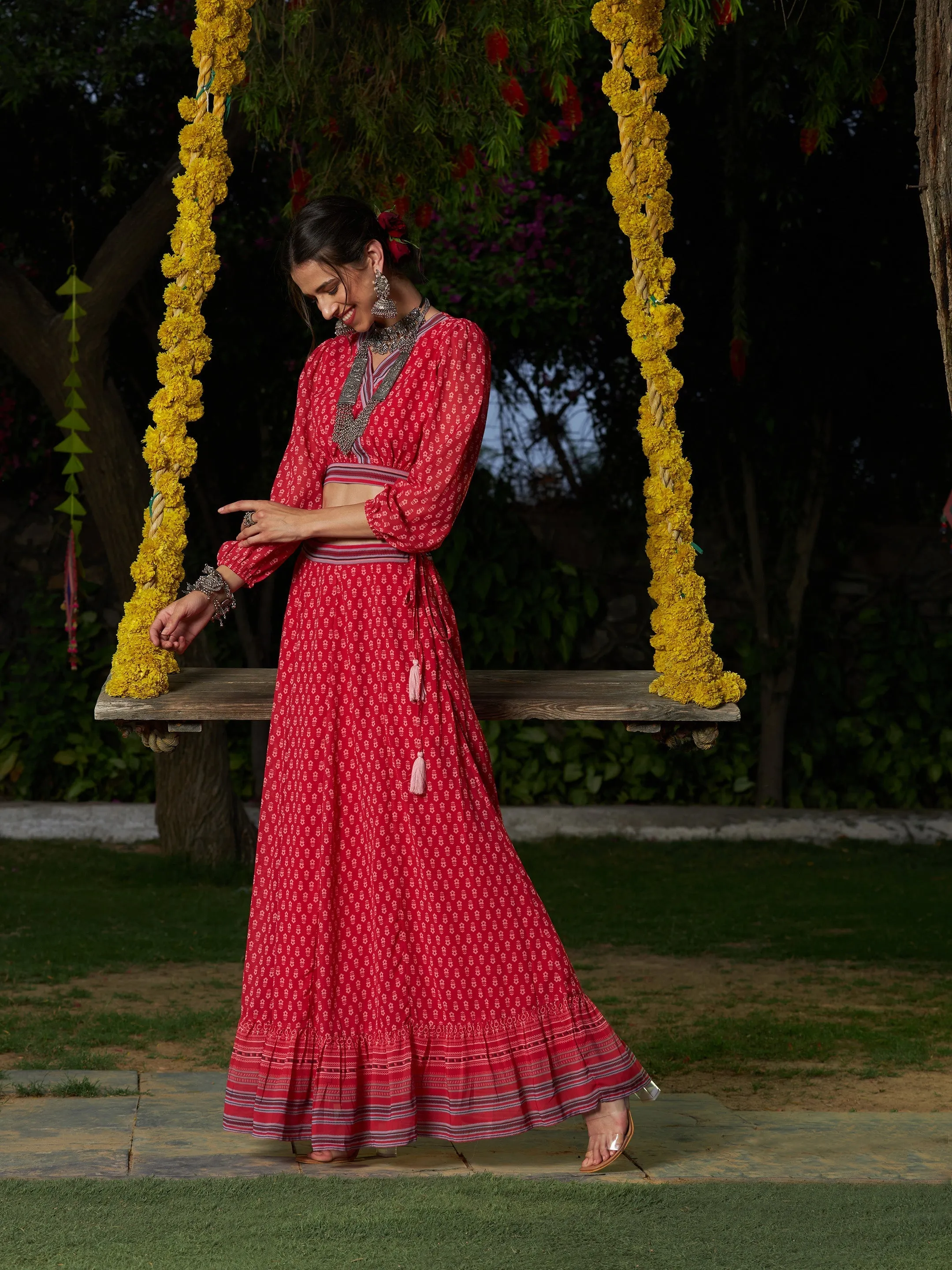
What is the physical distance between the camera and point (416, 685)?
9.61 feet

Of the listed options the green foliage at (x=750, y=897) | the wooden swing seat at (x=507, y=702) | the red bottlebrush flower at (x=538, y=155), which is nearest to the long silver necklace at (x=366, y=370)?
the wooden swing seat at (x=507, y=702)

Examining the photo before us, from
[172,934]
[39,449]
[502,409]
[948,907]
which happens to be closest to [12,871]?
[172,934]

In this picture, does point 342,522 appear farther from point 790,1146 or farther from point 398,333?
point 790,1146

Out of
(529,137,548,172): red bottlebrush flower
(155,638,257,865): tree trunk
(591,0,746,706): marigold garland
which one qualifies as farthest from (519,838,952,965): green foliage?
(591,0,746,706): marigold garland

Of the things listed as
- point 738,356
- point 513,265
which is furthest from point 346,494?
point 513,265

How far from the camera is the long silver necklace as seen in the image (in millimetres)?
3025

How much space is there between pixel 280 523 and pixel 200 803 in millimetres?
4156

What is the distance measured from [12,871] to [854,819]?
3.97 metres

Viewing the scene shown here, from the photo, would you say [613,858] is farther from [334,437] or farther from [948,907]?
[334,437]

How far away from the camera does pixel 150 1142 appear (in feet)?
9.88

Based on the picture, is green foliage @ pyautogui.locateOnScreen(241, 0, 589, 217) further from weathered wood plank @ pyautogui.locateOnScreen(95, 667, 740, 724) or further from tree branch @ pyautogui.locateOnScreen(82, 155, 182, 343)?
weathered wood plank @ pyautogui.locateOnScreen(95, 667, 740, 724)

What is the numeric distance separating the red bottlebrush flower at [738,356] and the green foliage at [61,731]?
351 centimetres

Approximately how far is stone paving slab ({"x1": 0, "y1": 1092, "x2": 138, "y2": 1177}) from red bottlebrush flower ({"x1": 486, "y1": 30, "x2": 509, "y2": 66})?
288 cm

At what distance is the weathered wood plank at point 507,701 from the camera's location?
116 inches
